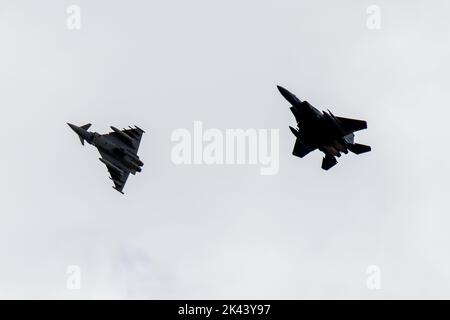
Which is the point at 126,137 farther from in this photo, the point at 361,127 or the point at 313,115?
the point at 361,127

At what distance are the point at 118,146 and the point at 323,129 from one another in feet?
77.2

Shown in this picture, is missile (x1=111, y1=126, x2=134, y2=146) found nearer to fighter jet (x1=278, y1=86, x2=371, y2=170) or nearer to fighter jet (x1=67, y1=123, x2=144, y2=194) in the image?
fighter jet (x1=67, y1=123, x2=144, y2=194)

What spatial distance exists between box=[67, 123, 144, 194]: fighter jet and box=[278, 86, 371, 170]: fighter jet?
59.8 ft

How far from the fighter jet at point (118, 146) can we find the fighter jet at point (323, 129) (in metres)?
18.2

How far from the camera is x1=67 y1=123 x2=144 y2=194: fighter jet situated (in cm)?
8138

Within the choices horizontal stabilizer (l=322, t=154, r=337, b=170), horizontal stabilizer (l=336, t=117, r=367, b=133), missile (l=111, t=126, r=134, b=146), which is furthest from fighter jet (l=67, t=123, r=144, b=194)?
horizontal stabilizer (l=336, t=117, r=367, b=133)

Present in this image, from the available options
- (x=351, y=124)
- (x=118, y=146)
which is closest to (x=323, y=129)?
(x=351, y=124)

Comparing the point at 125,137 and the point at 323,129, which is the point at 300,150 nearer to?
the point at 323,129

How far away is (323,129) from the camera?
8038 cm
